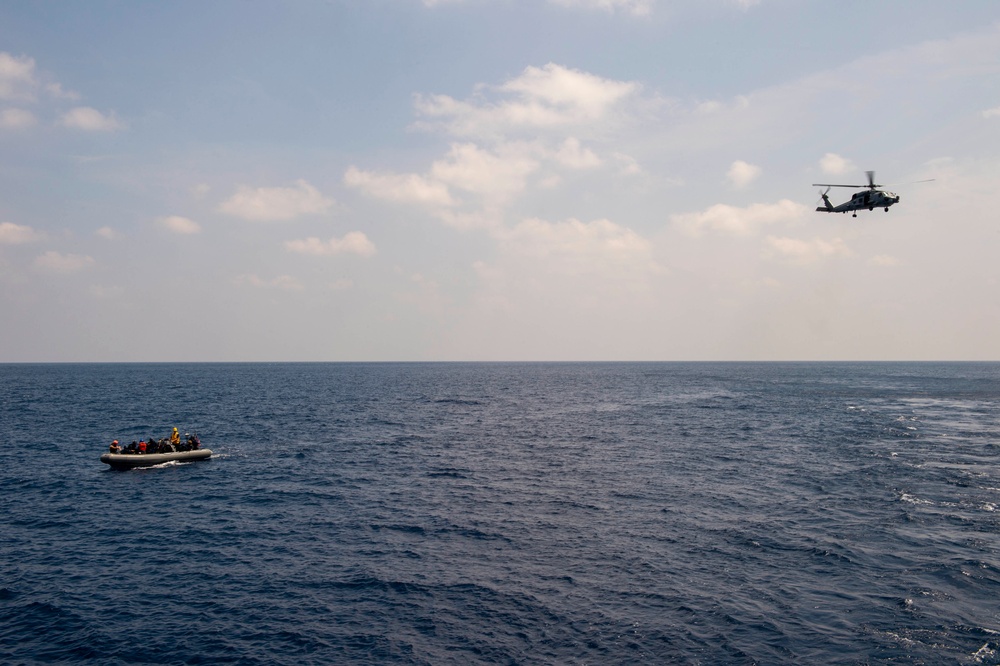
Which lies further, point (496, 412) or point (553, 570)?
point (496, 412)

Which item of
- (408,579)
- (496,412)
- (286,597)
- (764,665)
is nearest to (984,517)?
(764,665)

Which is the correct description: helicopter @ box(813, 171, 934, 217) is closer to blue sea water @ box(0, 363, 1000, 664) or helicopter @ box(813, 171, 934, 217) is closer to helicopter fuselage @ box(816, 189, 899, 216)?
helicopter fuselage @ box(816, 189, 899, 216)

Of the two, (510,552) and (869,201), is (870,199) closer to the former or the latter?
(869,201)

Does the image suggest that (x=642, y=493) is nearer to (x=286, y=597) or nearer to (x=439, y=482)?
(x=439, y=482)

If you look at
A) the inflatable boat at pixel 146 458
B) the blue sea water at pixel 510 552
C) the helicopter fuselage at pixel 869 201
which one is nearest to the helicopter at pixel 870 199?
the helicopter fuselage at pixel 869 201

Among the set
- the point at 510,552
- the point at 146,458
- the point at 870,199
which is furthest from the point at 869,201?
the point at 146,458

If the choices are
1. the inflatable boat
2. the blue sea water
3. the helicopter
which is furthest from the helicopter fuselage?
the inflatable boat
